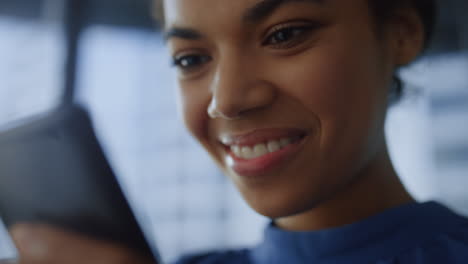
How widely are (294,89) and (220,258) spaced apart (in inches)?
17.9

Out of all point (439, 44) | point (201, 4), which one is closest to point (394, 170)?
point (201, 4)

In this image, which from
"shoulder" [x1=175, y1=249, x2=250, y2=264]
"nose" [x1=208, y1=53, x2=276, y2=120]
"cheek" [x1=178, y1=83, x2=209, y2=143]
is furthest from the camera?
"shoulder" [x1=175, y1=249, x2=250, y2=264]

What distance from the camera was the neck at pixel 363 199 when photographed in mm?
811

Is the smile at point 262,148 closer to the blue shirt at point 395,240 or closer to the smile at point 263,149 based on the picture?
the smile at point 263,149

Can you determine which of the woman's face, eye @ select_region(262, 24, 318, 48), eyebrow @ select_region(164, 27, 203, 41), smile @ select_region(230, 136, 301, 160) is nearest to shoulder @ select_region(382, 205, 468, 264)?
the woman's face

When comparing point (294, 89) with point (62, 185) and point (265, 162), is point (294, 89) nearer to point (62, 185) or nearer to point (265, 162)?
point (265, 162)

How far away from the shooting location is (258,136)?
754 millimetres

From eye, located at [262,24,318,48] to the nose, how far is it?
5 centimetres

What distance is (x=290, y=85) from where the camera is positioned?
2.29 feet

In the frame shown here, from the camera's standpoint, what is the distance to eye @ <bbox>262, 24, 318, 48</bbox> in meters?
0.72

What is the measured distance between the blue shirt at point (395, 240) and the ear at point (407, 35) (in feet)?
0.93

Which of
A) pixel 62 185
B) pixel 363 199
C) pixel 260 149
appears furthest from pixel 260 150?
pixel 62 185

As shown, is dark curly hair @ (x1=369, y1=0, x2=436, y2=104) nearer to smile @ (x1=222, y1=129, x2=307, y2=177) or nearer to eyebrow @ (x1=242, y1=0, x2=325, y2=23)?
eyebrow @ (x1=242, y1=0, x2=325, y2=23)

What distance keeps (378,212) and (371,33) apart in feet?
1.06
